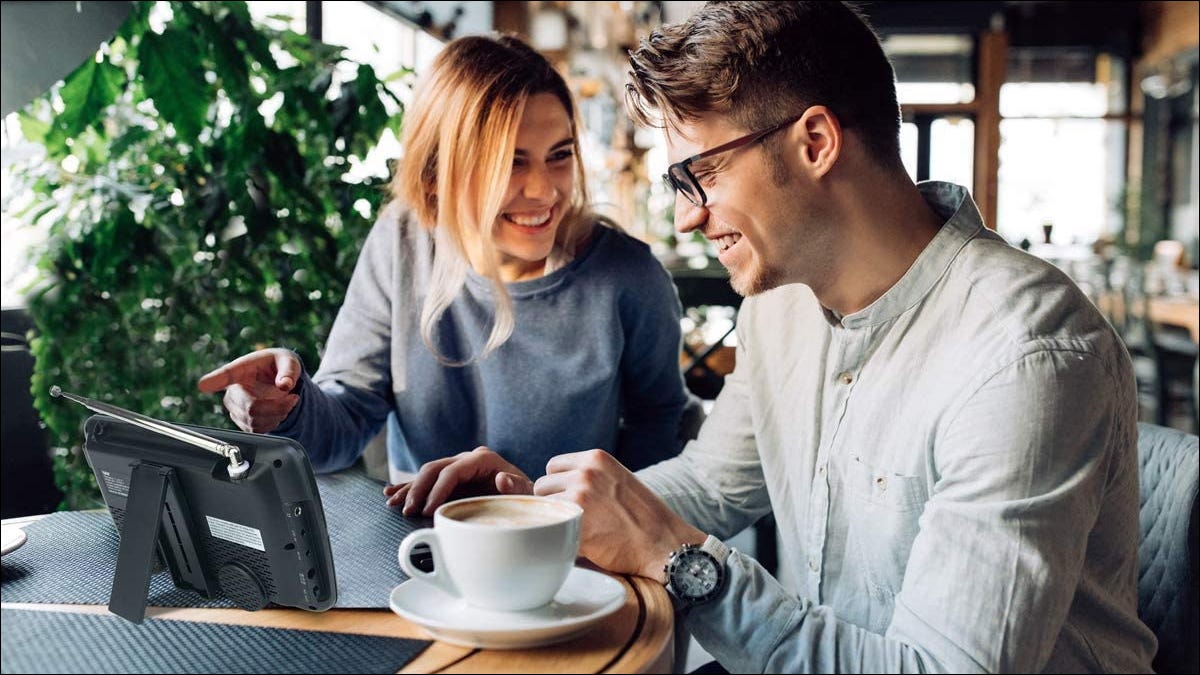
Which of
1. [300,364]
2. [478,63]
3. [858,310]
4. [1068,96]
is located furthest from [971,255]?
[1068,96]

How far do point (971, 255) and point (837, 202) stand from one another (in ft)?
0.46

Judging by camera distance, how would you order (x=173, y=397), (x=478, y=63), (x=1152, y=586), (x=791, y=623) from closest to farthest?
1. (x=791, y=623)
2. (x=1152, y=586)
3. (x=478, y=63)
4. (x=173, y=397)

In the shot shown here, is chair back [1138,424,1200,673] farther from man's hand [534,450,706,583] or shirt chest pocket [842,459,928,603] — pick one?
man's hand [534,450,706,583]

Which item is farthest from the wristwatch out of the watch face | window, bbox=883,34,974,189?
window, bbox=883,34,974,189

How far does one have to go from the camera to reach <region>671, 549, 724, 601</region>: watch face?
0.92m

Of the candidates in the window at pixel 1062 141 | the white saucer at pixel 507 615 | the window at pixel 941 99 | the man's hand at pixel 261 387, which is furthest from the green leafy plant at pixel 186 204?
the window at pixel 1062 141

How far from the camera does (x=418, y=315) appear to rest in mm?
1810

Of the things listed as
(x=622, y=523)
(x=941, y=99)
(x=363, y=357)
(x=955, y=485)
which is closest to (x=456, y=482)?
(x=622, y=523)

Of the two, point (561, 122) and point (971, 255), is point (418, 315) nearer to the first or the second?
point (561, 122)

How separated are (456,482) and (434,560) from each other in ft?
1.34

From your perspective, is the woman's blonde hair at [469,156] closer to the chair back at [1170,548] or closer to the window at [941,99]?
the chair back at [1170,548]

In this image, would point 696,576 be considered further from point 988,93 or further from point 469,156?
point 988,93

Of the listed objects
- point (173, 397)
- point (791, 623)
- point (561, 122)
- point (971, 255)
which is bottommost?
point (173, 397)

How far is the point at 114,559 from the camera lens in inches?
38.4
